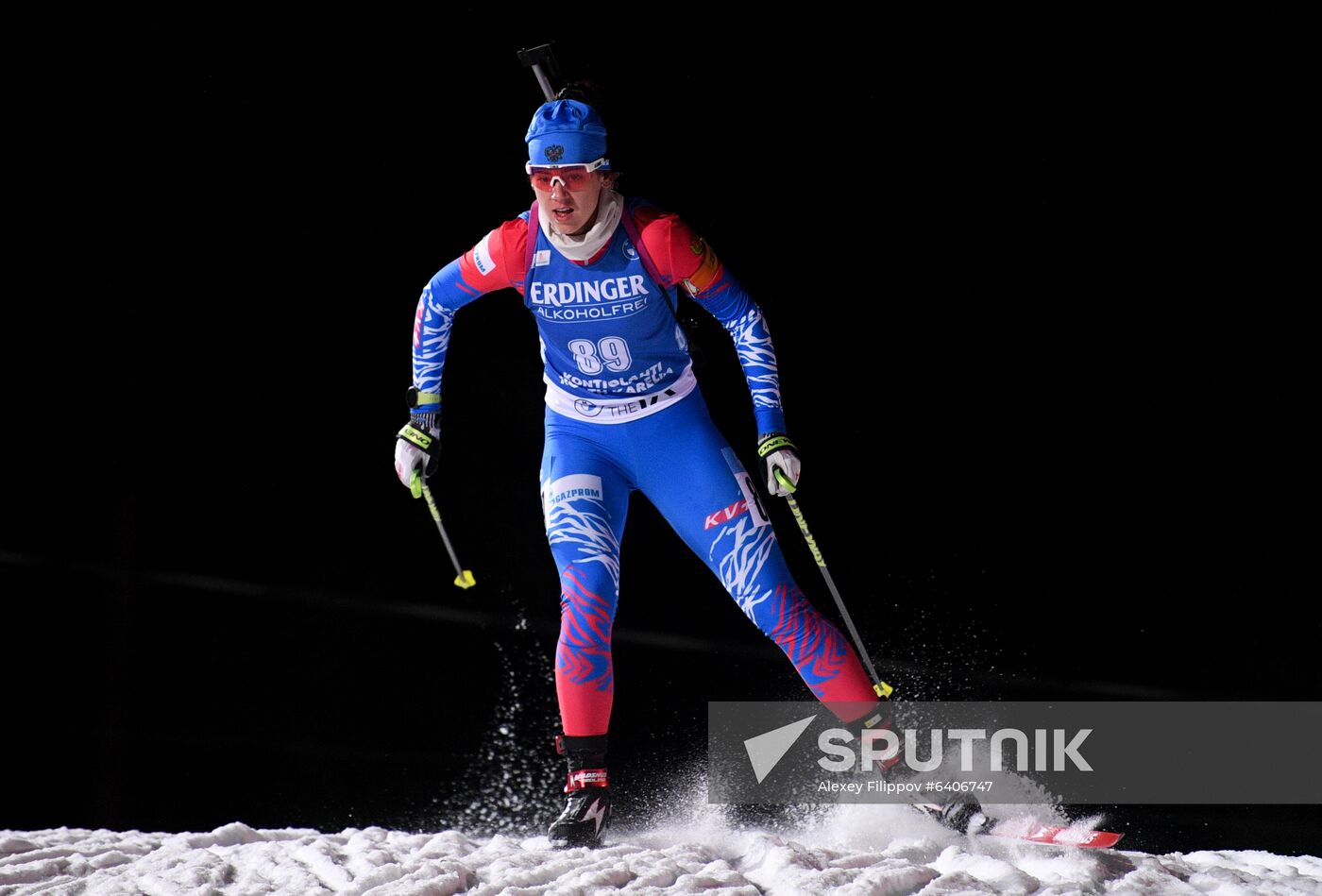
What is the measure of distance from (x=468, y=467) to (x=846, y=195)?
144 cm

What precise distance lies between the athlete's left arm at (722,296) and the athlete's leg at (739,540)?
0.15 meters

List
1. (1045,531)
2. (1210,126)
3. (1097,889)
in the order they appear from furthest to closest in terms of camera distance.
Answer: (1045,531) < (1210,126) < (1097,889)

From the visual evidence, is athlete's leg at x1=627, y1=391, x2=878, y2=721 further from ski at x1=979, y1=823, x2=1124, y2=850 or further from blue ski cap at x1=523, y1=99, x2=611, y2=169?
blue ski cap at x1=523, y1=99, x2=611, y2=169

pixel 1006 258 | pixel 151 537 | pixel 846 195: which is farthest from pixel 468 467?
pixel 1006 258

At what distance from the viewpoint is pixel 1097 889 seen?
237 centimetres

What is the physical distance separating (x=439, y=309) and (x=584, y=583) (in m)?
0.76

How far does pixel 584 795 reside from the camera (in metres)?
2.85

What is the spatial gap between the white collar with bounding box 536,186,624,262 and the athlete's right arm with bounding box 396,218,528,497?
0.07 m

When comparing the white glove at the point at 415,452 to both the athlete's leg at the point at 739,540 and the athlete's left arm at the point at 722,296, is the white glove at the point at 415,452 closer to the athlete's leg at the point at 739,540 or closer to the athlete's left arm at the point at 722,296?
the athlete's leg at the point at 739,540

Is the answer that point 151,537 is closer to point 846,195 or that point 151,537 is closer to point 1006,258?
point 846,195

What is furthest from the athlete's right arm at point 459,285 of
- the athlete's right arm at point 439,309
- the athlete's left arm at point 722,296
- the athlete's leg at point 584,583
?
the athlete's leg at point 584,583

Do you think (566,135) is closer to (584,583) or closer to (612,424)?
(612,424)

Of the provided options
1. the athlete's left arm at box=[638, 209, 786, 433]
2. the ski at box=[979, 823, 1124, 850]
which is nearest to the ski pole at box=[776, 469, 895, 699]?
the athlete's left arm at box=[638, 209, 786, 433]

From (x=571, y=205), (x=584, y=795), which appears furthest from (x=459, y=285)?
(x=584, y=795)
